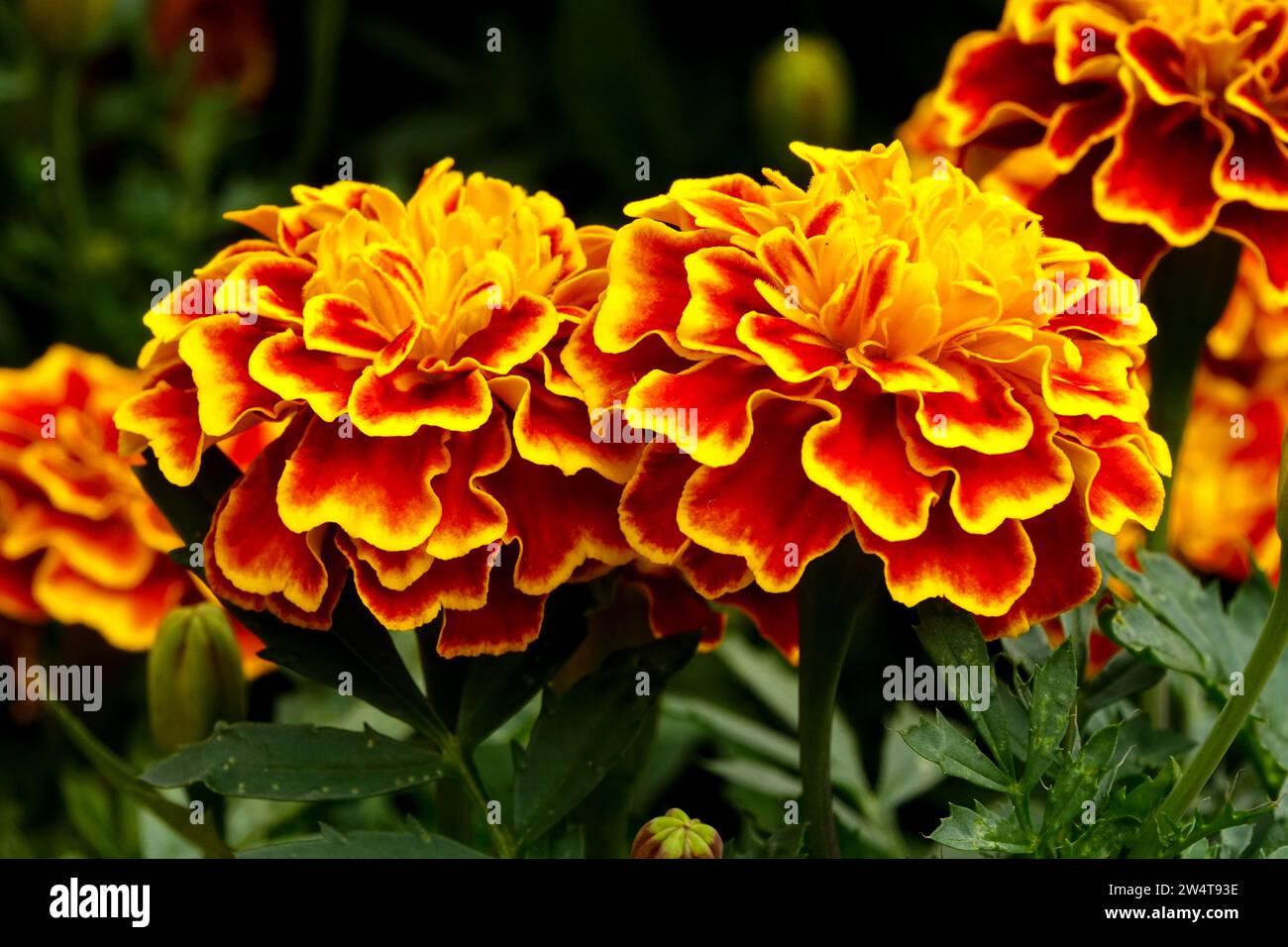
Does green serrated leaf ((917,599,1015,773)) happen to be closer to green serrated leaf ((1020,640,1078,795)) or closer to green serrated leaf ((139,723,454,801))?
green serrated leaf ((1020,640,1078,795))

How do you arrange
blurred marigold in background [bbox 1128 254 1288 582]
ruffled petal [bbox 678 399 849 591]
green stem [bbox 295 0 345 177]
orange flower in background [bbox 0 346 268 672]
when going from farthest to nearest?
green stem [bbox 295 0 345 177], blurred marigold in background [bbox 1128 254 1288 582], orange flower in background [bbox 0 346 268 672], ruffled petal [bbox 678 399 849 591]

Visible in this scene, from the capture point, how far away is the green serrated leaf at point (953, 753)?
1.67ft

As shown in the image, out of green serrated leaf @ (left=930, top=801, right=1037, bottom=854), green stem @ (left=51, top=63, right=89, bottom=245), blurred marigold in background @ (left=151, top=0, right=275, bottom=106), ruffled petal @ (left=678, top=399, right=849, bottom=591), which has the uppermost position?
blurred marigold in background @ (left=151, top=0, right=275, bottom=106)

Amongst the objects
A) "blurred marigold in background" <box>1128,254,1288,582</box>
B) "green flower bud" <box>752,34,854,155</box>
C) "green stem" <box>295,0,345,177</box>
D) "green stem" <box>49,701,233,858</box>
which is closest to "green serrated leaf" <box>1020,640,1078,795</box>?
"green stem" <box>49,701,233,858</box>

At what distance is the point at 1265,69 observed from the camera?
0.68 m

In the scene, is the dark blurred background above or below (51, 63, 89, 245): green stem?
above

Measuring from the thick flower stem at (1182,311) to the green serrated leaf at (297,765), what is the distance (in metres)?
0.31

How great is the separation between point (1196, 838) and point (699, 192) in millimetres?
240

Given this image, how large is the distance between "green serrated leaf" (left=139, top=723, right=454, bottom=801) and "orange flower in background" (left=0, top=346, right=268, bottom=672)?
0.22m

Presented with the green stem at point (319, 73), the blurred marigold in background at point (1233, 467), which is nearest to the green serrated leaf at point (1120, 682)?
the blurred marigold in background at point (1233, 467)

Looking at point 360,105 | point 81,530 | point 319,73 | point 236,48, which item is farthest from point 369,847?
point 360,105

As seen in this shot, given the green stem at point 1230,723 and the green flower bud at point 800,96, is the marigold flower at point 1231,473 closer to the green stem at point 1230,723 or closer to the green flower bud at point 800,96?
the green flower bud at point 800,96

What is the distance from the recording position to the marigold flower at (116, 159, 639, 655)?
51 cm
